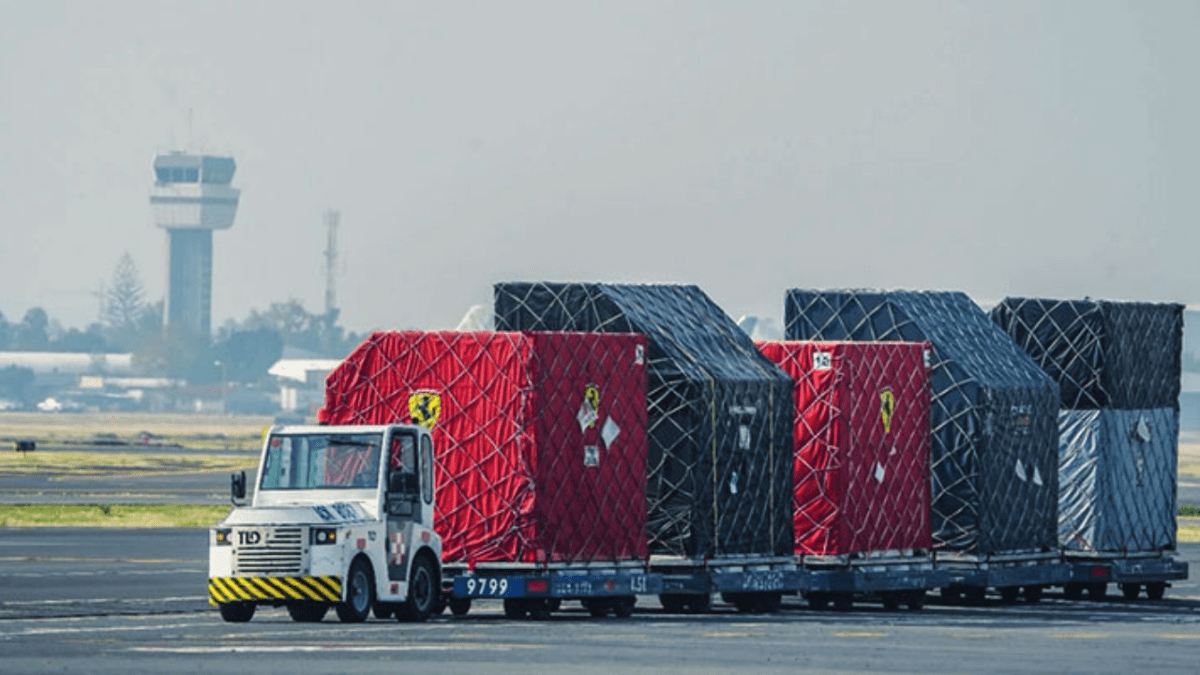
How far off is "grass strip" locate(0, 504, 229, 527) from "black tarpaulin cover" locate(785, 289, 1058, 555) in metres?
28.0

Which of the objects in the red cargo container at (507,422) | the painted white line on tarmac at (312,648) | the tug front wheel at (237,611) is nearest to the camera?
the painted white line on tarmac at (312,648)

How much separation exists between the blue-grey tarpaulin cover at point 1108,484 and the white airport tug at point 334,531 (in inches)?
622

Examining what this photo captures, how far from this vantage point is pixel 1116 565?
1849 inches

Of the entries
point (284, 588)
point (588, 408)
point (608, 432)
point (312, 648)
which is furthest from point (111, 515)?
point (312, 648)

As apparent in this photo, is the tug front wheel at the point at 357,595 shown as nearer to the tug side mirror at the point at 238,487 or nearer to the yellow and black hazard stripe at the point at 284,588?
the yellow and black hazard stripe at the point at 284,588

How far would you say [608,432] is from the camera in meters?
38.7

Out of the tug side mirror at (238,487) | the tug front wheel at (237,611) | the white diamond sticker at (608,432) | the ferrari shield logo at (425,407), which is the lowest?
the tug front wheel at (237,611)

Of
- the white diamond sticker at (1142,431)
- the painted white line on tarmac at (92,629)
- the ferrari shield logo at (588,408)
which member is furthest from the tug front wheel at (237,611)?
the white diamond sticker at (1142,431)

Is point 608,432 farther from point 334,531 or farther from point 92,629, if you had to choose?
point 92,629

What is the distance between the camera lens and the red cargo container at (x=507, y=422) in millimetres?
37250

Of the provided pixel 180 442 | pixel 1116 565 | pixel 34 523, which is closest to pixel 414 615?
pixel 1116 565

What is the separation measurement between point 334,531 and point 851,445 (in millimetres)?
11493

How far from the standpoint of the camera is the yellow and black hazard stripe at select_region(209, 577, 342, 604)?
3397 cm

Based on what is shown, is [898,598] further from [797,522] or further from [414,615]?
[414,615]
